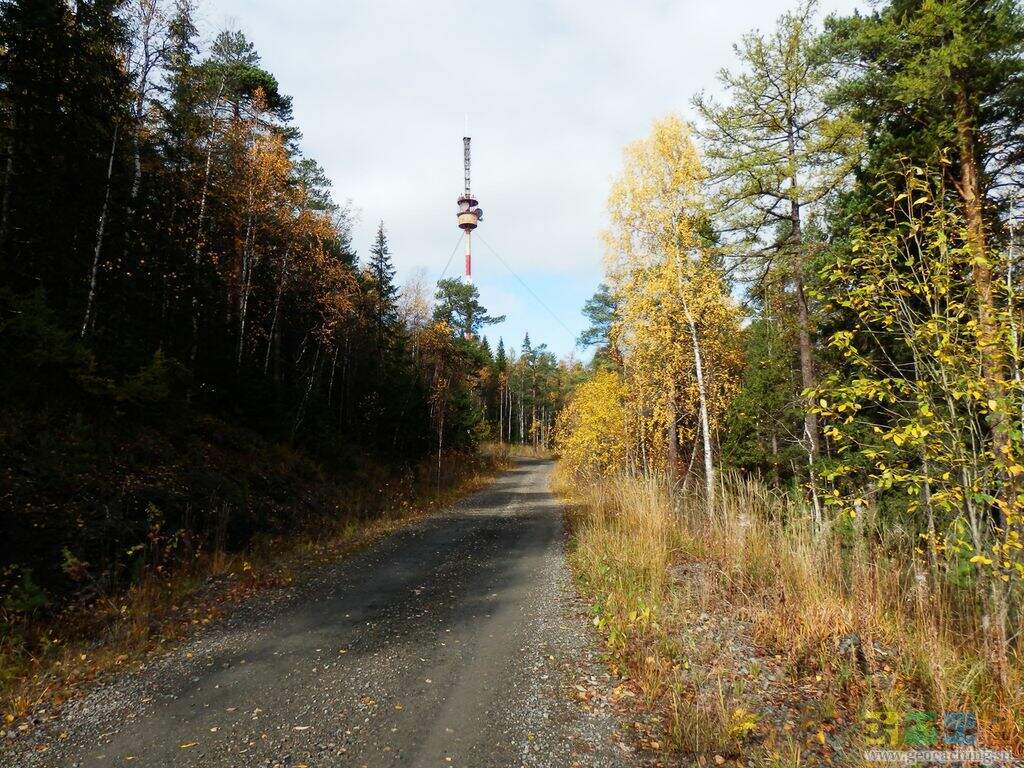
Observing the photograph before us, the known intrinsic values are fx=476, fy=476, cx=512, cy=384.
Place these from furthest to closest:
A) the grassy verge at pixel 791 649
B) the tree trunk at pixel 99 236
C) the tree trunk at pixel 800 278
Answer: the tree trunk at pixel 800 278 → the tree trunk at pixel 99 236 → the grassy verge at pixel 791 649

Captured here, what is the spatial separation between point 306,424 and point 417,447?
7.61 metres

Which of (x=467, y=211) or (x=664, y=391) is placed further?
(x=467, y=211)

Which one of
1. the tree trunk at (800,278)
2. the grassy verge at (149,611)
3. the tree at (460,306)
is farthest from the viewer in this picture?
the tree at (460,306)

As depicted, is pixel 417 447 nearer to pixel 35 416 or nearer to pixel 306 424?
pixel 306 424

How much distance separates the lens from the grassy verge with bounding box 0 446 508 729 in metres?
4.17

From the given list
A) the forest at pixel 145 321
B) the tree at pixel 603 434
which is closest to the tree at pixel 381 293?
the forest at pixel 145 321

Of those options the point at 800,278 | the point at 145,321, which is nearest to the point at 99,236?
the point at 145,321

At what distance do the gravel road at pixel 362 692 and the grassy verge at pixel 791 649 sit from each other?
55 centimetres

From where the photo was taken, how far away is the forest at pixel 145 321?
21.3ft

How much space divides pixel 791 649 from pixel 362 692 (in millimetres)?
3799

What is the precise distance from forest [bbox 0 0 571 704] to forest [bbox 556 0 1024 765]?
6.46 meters

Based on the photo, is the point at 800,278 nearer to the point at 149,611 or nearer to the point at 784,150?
the point at 784,150

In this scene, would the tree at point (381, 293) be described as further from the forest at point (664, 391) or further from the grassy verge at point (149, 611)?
the grassy verge at point (149, 611)

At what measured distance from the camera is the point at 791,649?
4289 mm
